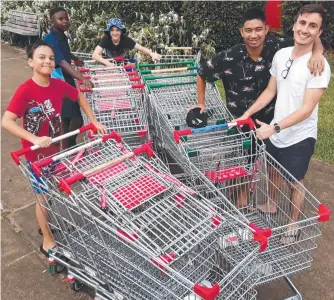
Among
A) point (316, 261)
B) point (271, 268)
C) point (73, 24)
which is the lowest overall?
point (316, 261)

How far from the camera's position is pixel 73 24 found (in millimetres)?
10383

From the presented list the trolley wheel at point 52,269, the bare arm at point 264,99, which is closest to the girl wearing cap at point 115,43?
the bare arm at point 264,99

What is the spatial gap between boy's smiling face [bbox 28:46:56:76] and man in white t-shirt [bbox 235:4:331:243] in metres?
1.76

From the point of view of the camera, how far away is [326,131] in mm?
5949

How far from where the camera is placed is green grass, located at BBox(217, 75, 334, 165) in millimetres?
5387

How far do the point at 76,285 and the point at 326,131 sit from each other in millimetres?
4211

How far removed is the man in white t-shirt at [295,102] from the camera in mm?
3203

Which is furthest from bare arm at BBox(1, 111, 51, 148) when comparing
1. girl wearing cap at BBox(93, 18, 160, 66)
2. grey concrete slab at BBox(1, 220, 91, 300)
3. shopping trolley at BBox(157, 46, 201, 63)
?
shopping trolley at BBox(157, 46, 201, 63)

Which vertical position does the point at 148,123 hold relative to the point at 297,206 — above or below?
above

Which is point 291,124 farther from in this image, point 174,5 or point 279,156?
point 174,5

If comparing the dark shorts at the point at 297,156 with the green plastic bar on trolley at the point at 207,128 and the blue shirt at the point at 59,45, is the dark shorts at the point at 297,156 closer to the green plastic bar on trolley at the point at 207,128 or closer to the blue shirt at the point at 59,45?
the green plastic bar on trolley at the point at 207,128

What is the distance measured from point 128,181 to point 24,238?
5.59 feet

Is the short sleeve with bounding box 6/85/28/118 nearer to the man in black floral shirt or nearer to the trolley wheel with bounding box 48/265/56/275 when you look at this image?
the trolley wheel with bounding box 48/265/56/275

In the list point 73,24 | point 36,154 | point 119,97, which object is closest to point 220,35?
point 73,24
